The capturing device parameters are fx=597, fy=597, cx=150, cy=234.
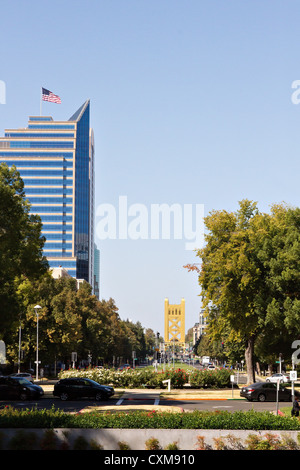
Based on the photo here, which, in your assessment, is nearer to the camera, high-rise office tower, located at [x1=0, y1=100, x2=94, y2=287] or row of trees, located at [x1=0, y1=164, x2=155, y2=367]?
row of trees, located at [x1=0, y1=164, x2=155, y2=367]

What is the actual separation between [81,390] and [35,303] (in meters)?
Result: 36.9

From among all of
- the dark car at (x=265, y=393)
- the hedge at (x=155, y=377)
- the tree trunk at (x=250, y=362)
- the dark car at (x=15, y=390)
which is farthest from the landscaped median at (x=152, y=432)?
the tree trunk at (x=250, y=362)

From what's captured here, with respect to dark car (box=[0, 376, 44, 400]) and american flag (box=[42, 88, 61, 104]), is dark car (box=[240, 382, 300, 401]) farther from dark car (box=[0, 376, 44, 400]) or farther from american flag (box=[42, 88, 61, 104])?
american flag (box=[42, 88, 61, 104])

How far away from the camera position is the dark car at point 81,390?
39.0 m

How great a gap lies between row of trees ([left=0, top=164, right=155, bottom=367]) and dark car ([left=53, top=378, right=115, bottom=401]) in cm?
597

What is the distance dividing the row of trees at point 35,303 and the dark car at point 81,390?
597cm

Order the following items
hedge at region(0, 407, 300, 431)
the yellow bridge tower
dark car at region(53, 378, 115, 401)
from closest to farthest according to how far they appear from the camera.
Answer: hedge at region(0, 407, 300, 431), dark car at region(53, 378, 115, 401), the yellow bridge tower

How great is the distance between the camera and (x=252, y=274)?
51.1m

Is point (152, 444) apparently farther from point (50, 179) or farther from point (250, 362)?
point (50, 179)

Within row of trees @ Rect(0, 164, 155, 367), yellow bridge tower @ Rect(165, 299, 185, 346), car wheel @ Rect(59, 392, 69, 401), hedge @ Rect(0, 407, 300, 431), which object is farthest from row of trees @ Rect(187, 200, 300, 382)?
yellow bridge tower @ Rect(165, 299, 185, 346)

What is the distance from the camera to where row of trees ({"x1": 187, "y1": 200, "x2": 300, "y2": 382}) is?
48.8m

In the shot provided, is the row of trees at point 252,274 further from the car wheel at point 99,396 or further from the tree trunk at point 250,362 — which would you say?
the car wheel at point 99,396

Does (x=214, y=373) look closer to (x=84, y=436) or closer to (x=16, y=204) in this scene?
(x=16, y=204)
